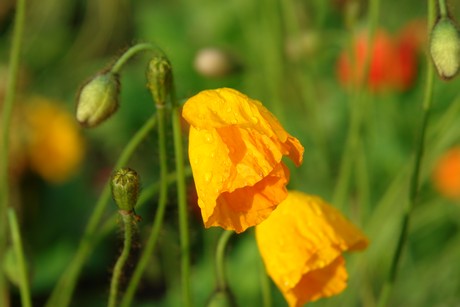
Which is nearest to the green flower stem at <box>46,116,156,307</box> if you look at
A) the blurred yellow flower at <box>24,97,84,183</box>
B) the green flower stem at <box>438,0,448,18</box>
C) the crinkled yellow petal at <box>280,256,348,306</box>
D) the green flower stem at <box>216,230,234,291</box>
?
the green flower stem at <box>216,230,234,291</box>

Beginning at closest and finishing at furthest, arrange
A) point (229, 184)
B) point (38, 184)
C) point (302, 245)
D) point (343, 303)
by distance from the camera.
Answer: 1. point (229, 184)
2. point (302, 245)
3. point (343, 303)
4. point (38, 184)

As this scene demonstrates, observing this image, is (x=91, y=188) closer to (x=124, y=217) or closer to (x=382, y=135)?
(x=382, y=135)

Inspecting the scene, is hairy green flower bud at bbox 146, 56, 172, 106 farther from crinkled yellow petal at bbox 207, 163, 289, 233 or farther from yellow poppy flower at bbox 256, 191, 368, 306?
yellow poppy flower at bbox 256, 191, 368, 306

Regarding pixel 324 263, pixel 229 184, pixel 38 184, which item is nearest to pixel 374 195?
pixel 38 184

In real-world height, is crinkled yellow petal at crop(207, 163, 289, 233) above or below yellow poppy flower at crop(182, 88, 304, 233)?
below

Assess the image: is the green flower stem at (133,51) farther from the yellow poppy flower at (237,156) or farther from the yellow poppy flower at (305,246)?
the yellow poppy flower at (305,246)

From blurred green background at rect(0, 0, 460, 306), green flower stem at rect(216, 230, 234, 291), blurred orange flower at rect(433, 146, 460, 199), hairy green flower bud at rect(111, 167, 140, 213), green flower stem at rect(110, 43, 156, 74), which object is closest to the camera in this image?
hairy green flower bud at rect(111, 167, 140, 213)

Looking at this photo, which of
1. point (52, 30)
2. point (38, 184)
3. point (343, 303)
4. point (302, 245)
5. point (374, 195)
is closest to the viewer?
point (302, 245)

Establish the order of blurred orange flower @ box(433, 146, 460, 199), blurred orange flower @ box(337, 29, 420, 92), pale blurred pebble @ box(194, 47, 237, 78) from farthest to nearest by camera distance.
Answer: blurred orange flower @ box(337, 29, 420, 92) < blurred orange flower @ box(433, 146, 460, 199) < pale blurred pebble @ box(194, 47, 237, 78)
